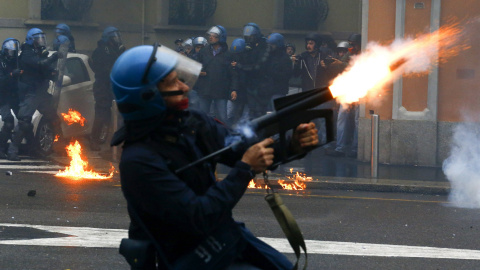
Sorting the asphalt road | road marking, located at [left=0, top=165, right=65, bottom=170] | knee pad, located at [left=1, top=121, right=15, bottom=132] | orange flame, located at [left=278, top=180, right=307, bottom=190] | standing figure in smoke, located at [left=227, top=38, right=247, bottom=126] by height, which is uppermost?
standing figure in smoke, located at [left=227, top=38, right=247, bottom=126]

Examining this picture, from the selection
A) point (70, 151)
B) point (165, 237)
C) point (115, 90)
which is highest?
point (115, 90)

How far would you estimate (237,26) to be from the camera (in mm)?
24500

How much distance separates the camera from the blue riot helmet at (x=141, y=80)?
316 centimetres

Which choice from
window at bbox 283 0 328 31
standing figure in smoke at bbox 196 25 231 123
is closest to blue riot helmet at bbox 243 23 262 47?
standing figure in smoke at bbox 196 25 231 123

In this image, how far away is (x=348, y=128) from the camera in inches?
605

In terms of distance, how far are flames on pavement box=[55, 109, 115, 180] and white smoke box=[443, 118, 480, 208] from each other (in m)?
5.08

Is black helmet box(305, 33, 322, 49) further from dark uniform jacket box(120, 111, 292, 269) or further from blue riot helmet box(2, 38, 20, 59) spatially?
dark uniform jacket box(120, 111, 292, 269)

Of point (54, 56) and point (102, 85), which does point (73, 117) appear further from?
point (54, 56)

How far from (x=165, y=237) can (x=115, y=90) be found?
0.60 metres

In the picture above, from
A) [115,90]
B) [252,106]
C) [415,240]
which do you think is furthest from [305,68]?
[115,90]

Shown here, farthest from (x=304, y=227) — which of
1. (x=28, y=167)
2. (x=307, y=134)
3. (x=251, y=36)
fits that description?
(x=251, y=36)

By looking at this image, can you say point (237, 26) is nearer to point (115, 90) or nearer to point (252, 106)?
point (252, 106)

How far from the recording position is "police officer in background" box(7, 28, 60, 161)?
558 inches

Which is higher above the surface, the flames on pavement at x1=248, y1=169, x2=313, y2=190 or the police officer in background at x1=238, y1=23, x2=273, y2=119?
the police officer in background at x1=238, y1=23, x2=273, y2=119
